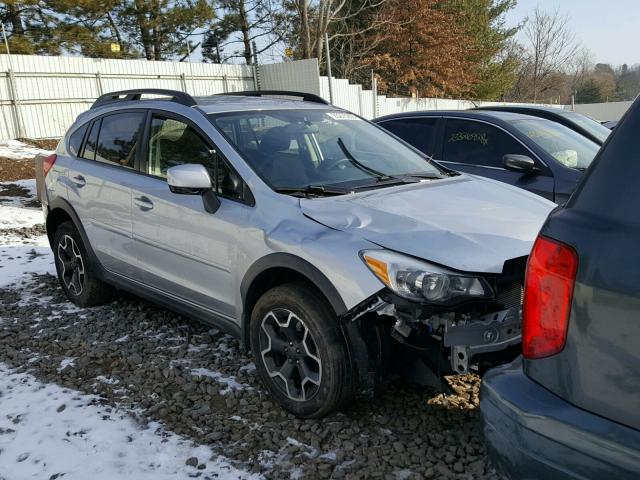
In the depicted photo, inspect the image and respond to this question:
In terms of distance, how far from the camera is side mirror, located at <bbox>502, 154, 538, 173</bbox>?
208 inches

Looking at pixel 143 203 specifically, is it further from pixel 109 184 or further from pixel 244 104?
pixel 244 104

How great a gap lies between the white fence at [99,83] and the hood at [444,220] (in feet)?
56.2

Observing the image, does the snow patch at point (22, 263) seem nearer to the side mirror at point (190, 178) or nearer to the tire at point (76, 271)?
the tire at point (76, 271)

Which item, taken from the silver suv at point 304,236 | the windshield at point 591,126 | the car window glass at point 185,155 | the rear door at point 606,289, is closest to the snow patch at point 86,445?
the silver suv at point 304,236

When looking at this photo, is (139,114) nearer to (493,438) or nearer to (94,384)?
(94,384)

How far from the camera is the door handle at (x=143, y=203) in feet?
12.8

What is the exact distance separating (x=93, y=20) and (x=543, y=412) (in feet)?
82.1

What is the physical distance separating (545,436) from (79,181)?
13.6 ft

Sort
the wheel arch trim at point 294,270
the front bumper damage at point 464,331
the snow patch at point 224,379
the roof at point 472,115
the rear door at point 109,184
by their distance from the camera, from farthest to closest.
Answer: the roof at point 472,115
the rear door at point 109,184
the snow patch at point 224,379
the wheel arch trim at point 294,270
the front bumper damage at point 464,331

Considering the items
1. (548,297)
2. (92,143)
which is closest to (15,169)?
(92,143)

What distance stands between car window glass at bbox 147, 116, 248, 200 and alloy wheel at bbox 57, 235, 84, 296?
4.54 ft

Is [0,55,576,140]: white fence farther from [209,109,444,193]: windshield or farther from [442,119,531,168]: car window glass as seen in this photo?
[209,109,444,193]: windshield

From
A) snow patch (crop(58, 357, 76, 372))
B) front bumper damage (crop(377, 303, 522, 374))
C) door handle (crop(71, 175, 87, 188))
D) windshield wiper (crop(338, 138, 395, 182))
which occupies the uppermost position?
windshield wiper (crop(338, 138, 395, 182))

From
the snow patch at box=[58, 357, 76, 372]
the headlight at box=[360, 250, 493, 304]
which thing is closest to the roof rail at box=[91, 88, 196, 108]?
the snow patch at box=[58, 357, 76, 372]
